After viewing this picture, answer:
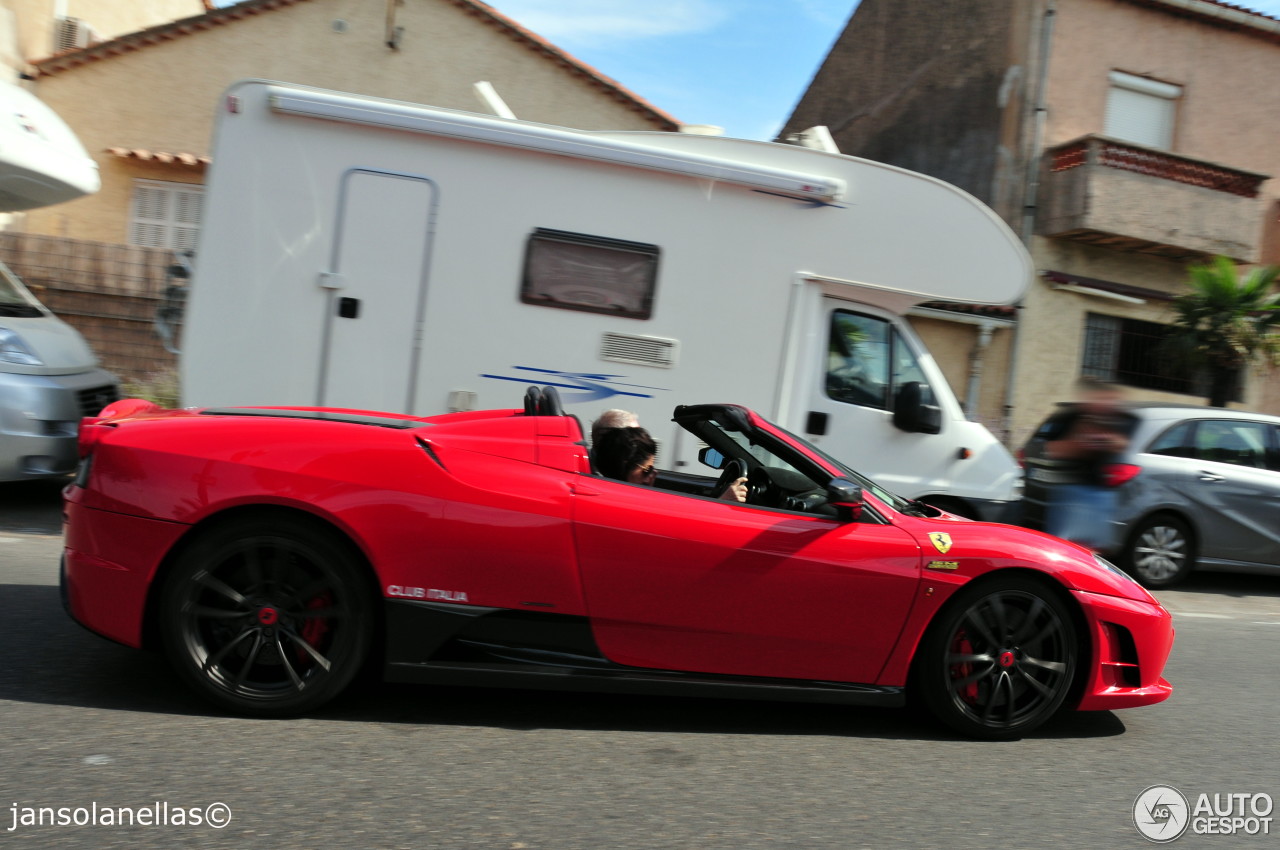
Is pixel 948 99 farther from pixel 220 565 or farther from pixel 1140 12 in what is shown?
pixel 220 565

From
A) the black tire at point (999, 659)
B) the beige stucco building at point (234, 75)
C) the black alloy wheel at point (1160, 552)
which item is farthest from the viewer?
the beige stucco building at point (234, 75)

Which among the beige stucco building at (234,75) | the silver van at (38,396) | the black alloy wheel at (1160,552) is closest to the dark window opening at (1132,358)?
the beige stucco building at (234,75)

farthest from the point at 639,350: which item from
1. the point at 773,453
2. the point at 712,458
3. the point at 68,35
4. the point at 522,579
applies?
the point at 68,35

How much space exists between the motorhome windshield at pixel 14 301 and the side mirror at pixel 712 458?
5052mm

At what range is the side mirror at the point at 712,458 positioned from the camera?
504 cm

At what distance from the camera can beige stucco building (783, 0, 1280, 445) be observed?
52.3 ft

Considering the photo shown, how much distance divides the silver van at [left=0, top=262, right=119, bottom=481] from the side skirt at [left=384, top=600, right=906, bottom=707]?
438cm

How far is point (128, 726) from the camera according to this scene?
3590mm

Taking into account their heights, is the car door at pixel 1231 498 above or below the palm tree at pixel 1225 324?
below

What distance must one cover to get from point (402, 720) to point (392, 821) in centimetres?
86

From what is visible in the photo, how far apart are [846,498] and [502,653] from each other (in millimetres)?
1383

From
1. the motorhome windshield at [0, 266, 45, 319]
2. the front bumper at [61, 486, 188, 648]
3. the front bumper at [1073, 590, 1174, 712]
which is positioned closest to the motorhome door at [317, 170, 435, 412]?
the motorhome windshield at [0, 266, 45, 319]

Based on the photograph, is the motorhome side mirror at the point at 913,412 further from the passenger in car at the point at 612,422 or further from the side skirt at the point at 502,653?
the side skirt at the point at 502,653

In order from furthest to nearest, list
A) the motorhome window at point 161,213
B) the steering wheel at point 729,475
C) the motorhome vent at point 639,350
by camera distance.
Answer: the motorhome window at point 161,213
the motorhome vent at point 639,350
the steering wheel at point 729,475
